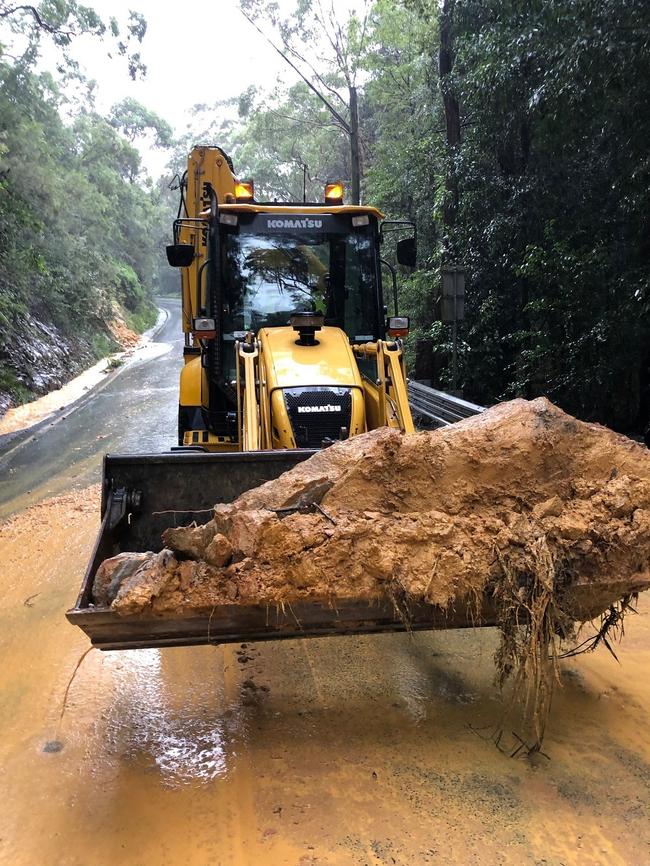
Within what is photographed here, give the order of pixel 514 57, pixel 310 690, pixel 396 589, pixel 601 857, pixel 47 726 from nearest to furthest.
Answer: pixel 601 857 < pixel 396 589 < pixel 47 726 < pixel 310 690 < pixel 514 57

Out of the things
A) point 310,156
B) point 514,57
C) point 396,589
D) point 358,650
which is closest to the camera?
point 396,589

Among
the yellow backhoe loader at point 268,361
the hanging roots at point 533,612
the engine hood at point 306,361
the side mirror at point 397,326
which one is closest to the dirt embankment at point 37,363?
the yellow backhoe loader at point 268,361

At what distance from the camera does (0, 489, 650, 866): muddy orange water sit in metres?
2.70

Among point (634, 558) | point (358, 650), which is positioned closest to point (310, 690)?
point (358, 650)

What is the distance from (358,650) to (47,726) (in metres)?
1.91

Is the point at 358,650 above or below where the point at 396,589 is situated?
below

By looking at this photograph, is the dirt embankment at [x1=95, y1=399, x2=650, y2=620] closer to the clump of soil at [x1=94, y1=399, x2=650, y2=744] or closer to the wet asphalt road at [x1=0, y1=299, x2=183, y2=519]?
the clump of soil at [x1=94, y1=399, x2=650, y2=744]

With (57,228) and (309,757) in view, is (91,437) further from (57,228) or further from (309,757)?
(57,228)

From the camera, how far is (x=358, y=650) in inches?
170

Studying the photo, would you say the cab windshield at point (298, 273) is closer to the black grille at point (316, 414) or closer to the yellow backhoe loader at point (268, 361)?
the yellow backhoe loader at point (268, 361)

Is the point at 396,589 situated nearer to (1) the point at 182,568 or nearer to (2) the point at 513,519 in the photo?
(2) the point at 513,519

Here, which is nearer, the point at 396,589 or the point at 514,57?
the point at 396,589

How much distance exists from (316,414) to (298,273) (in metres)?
1.75

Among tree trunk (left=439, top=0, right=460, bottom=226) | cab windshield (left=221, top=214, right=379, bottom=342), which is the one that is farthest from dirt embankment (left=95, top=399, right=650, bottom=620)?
tree trunk (left=439, top=0, right=460, bottom=226)
